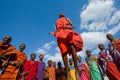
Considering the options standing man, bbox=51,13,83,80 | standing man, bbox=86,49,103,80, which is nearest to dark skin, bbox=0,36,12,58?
standing man, bbox=51,13,83,80

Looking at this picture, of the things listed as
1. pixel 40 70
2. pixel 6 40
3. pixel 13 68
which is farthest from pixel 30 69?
pixel 6 40

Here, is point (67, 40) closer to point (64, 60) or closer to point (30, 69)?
point (64, 60)

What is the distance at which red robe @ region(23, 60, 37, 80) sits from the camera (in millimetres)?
9627

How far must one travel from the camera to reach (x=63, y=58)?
6.39 meters

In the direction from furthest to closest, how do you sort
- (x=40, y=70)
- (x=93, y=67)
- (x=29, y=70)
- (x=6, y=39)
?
(x=93, y=67) → (x=40, y=70) → (x=29, y=70) → (x=6, y=39)

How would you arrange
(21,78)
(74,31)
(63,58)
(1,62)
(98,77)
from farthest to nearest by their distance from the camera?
(98,77) < (21,78) < (1,62) < (74,31) < (63,58)

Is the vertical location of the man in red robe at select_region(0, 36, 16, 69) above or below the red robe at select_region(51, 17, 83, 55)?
above

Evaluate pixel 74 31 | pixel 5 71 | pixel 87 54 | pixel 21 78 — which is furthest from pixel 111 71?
pixel 5 71

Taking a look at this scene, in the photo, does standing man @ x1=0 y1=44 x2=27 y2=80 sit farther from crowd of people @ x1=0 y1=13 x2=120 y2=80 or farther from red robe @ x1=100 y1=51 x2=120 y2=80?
red robe @ x1=100 y1=51 x2=120 y2=80

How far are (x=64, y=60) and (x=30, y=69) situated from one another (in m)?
3.96

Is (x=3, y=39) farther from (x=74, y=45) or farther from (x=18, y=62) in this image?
(x=74, y=45)

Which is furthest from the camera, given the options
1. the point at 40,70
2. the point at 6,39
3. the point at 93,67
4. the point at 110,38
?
the point at 93,67

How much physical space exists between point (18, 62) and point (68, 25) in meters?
3.18

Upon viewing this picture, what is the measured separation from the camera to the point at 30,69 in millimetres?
9867
